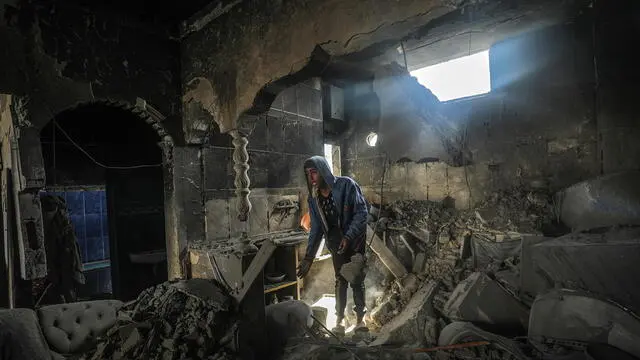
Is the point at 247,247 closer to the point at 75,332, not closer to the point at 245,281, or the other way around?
the point at 245,281

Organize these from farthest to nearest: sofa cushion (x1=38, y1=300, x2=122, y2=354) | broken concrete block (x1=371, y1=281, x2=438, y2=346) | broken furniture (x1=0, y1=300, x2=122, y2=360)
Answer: broken concrete block (x1=371, y1=281, x2=438, y2=346)
sofa cushion (x1=38, y1=300, x2=122, y2=354)
broken furniture (x1=0, y1=300, x2=122, y2=360)

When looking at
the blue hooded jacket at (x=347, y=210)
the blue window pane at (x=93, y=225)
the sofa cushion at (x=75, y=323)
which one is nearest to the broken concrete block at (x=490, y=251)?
the blue hooded jacket at (x=347, y=210)

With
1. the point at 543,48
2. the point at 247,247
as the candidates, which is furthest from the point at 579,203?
the point at 247,247

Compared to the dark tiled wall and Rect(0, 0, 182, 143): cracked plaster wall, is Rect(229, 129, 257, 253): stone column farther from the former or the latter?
Rect(0, 0, 182, 143): cracked plaster wall

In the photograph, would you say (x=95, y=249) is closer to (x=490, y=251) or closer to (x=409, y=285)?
(x=409, y=285)

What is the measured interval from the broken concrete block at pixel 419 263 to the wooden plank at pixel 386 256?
0.71 ft

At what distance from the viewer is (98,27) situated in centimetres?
477

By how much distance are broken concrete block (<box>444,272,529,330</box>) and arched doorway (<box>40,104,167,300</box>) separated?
6431 millimetres

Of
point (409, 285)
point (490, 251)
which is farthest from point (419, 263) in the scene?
point (490, 251)

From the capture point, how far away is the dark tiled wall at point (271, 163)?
603 cm

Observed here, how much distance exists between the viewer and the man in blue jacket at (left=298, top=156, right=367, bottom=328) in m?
4.65

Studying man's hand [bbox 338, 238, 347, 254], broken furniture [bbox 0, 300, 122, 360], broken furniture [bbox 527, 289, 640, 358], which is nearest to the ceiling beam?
man's hand [bbox 338, 238, 347, 254]

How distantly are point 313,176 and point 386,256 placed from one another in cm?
297

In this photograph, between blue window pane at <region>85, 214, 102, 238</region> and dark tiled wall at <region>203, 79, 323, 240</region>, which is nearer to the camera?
dark tiled wall at <region>203, 79, 323, 240</region>
